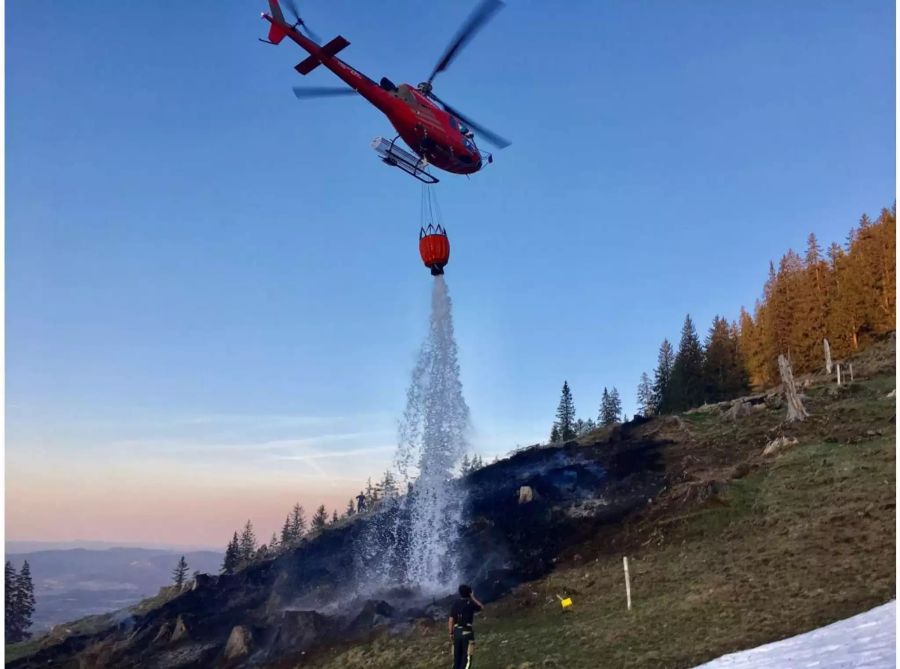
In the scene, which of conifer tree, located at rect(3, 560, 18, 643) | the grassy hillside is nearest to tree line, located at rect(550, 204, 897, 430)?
the grassy hillside

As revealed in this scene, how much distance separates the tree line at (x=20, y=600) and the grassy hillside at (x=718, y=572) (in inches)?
2358

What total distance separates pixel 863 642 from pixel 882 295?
5776 cm

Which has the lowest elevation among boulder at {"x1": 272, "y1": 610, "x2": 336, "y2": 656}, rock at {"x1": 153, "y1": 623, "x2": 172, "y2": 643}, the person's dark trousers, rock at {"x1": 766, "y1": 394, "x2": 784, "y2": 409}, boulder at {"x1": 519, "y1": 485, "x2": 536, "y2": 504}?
rock at {"x1": 153, "y1": 623, "x2": 172, "y2": 643}

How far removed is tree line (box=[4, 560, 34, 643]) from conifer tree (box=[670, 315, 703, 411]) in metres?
69.3

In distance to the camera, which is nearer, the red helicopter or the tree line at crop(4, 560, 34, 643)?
the red helicopter

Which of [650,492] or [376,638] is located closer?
[376,638]

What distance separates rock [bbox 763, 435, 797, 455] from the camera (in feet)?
101

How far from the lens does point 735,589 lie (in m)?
16.8

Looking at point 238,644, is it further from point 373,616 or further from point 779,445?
point 779,445

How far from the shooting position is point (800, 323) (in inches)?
2420

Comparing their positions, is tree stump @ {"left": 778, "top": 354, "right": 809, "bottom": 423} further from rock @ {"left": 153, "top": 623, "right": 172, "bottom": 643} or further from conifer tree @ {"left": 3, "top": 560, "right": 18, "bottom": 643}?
conifer tree @ {"left": 3, "top": 560, "right": 18, "bottom": 643}

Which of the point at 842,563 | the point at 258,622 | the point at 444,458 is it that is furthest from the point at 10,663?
the point at 842,563

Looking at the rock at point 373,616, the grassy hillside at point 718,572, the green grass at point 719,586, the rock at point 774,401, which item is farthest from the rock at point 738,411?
the rock at point 373,616

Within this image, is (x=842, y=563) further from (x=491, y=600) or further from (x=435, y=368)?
(x=435, y=368)
